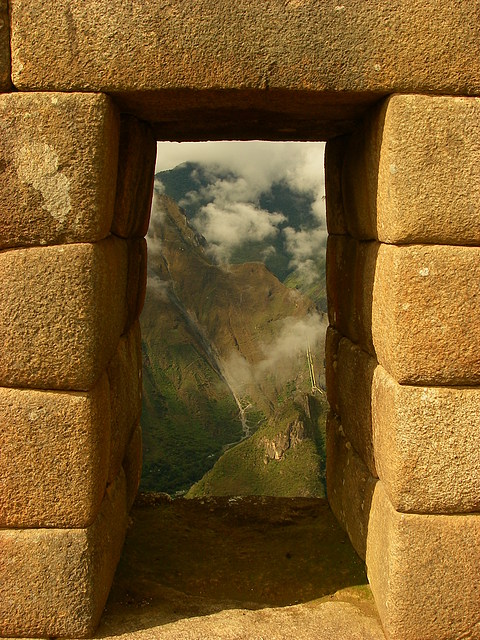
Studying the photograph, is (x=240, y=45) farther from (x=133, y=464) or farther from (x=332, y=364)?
(x=133, y=464)

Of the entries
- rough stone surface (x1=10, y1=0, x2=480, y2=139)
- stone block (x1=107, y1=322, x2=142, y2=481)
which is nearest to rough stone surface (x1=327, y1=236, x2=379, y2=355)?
rough stone surface (x1=10, y1=0, x2=480, y2=139)

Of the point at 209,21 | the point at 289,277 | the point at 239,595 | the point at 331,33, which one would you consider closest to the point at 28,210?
the point at 209,21

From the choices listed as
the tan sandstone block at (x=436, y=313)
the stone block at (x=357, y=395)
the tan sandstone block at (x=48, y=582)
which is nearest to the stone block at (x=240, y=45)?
the tan sandstone block at (x=436, y=313)

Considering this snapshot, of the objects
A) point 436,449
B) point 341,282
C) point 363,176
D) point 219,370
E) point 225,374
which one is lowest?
point 436,449

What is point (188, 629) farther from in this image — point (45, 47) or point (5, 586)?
point (45, 47)

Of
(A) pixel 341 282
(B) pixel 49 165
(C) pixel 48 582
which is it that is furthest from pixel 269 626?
(B) pixel 49 165
